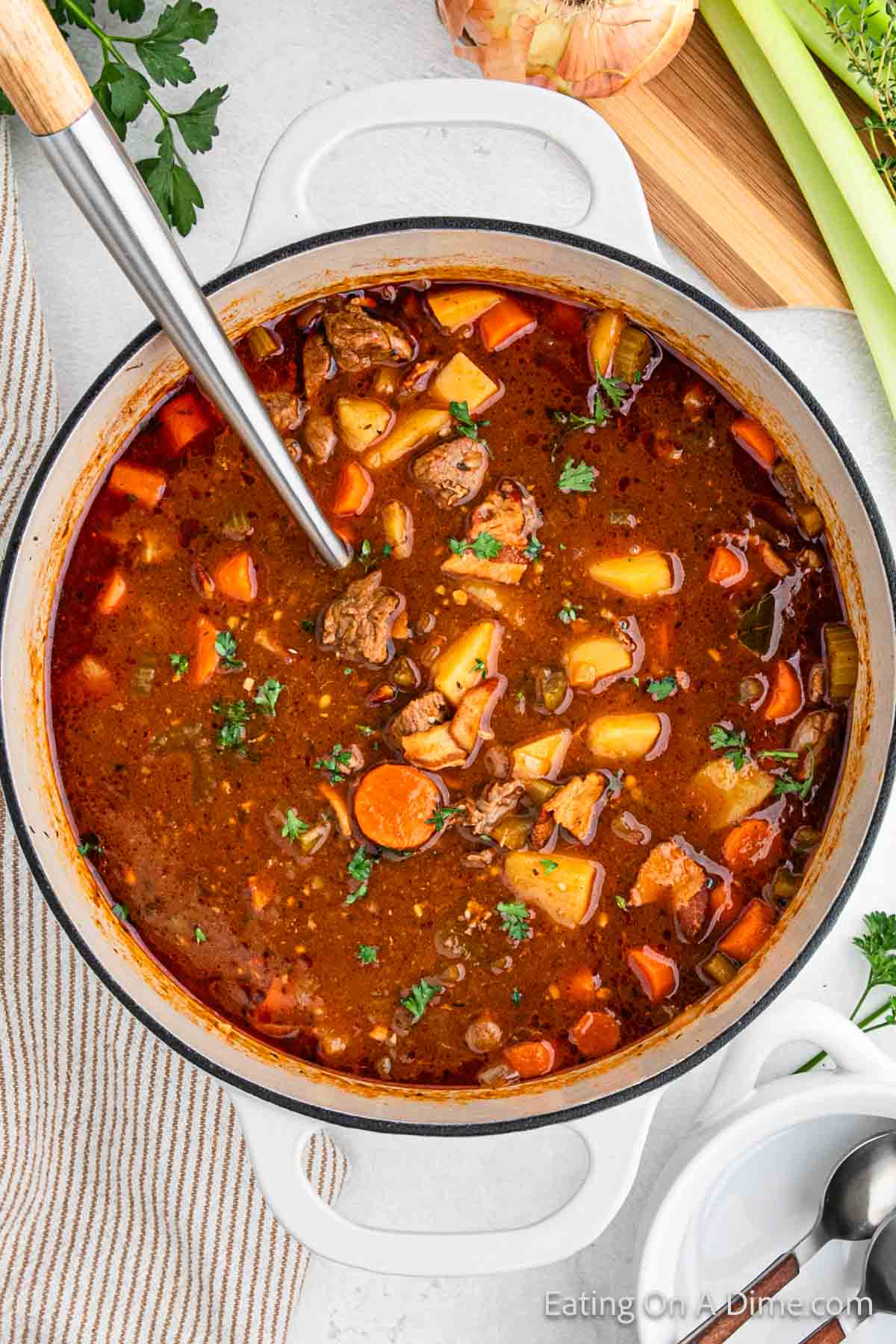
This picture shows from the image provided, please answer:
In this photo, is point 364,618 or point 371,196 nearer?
point 364,618

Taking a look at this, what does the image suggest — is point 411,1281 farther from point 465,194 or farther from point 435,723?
point 465,194

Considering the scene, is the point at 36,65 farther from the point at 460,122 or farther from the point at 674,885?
the point at 674,885

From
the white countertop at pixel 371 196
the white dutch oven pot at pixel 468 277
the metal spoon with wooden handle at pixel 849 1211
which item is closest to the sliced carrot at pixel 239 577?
the white dutch oven pot at pixel 468 277

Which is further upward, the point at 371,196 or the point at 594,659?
the point at 371,196

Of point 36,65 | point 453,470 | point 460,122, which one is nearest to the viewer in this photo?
point 36,65

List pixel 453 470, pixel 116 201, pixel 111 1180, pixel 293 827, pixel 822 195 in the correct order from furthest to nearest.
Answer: pixel 111 1180
pixel 822 195
pixel 293 827
pixel 453 470
pixel 116 201

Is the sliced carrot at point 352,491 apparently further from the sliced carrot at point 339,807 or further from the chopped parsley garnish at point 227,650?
the sliced carrot at point 339,807

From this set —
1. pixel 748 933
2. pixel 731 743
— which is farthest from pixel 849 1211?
pixel 731 743
